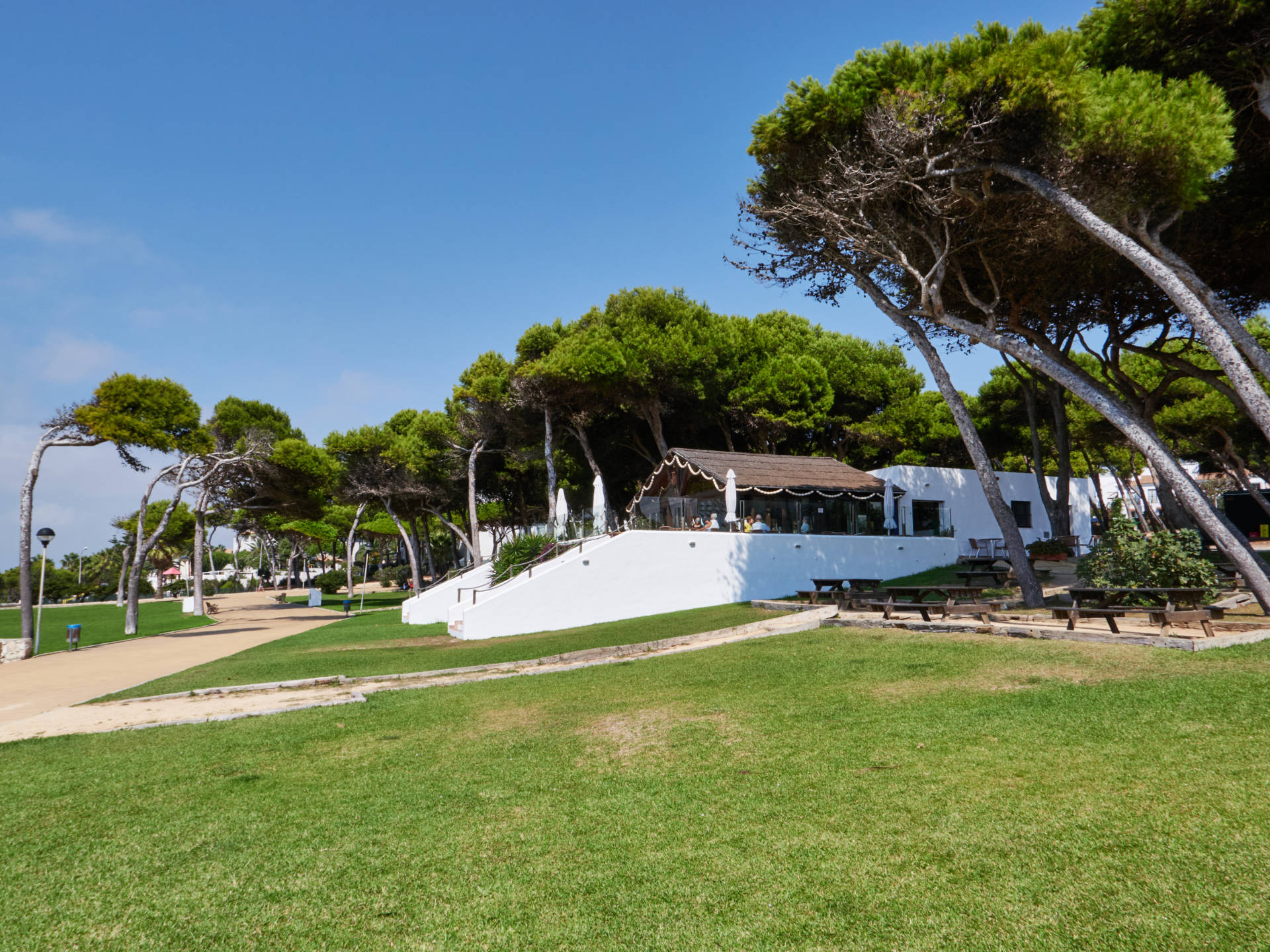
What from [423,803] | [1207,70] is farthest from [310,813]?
[1207,70]

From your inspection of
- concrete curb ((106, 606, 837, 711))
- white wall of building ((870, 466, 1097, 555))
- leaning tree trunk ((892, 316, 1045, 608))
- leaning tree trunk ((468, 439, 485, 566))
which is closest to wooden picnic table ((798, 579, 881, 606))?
concrete curb ((106, 606, 837, 711))

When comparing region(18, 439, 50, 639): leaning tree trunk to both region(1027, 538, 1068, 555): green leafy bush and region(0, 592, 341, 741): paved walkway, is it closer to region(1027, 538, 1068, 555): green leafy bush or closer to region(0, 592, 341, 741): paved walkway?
region(0, 592, 341, 741): paved walkway

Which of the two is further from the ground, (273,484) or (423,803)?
(273,484)

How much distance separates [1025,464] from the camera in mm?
39219

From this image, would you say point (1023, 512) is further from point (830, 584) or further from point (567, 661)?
point (567, 661)

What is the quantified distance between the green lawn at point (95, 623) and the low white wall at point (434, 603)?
7.89 m

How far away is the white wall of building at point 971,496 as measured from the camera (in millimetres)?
25734

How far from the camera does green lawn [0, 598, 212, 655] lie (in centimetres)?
2177

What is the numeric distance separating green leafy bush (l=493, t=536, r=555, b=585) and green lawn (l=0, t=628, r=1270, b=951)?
1432cm

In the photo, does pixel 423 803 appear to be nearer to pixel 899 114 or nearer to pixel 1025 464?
pixel 899 114

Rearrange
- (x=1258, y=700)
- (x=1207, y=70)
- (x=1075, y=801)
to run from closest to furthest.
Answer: (x=1075, y=801), (x=1258, y=700), (x=1207, y=70)

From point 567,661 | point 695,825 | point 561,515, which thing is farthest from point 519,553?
point 695,825

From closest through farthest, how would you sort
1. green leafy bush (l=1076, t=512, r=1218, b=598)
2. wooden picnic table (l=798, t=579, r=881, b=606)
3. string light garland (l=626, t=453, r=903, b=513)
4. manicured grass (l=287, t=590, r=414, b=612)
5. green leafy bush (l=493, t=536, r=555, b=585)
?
green leafy bush (l=1076, t=512, r=1218, b=598) < wooden picnic table (l=798, t=579, r=881, b=606) < green leafy bush (l=493, t=536, r=555, b=585) < string light garland (l=626, t=453, r=903, b=513) < manicured grass (l=287, t=590, r=414, b=612)

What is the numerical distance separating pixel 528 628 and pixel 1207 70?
17.5 metres
